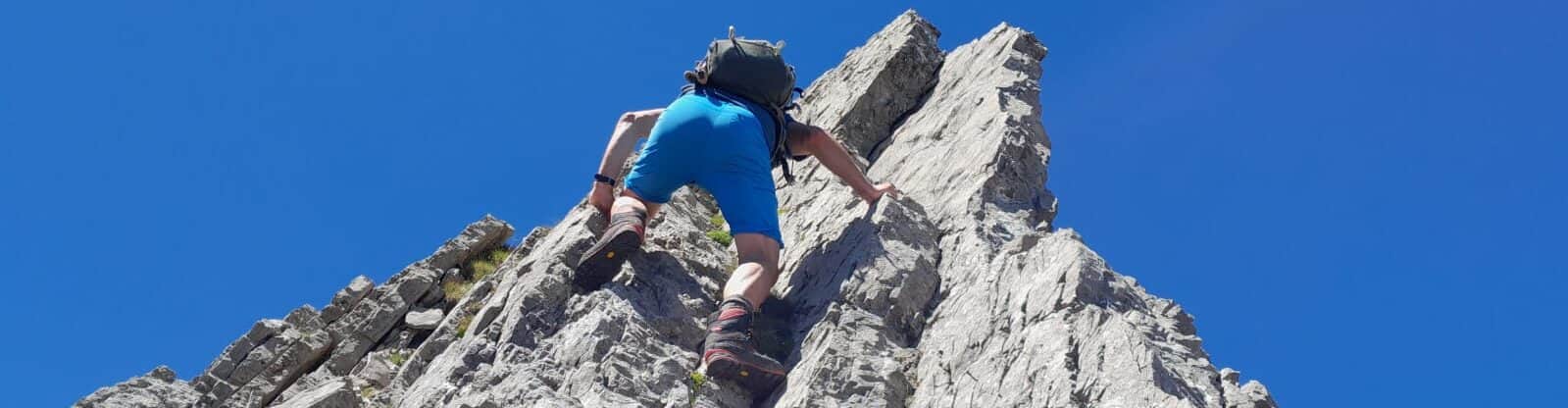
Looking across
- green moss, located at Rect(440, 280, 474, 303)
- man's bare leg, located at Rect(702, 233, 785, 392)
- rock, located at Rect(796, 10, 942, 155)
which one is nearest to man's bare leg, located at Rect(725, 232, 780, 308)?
man's bare leg, located at Rect(702, 233, 785, 392)

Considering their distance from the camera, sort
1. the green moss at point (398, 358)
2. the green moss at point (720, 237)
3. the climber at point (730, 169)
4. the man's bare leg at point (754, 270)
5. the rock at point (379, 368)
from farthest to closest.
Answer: the green moss at point (720, 237)
the green moss at point (398, 358)
the rock at point (379, 368)
the man's bare leg at point (754, 270)
the climber at point (730, 169)

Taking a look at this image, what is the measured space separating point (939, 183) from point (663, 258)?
3359 millimetres

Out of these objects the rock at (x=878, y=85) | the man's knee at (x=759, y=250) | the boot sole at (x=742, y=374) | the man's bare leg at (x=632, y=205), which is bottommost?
the boot sole at (x=742, y=374)

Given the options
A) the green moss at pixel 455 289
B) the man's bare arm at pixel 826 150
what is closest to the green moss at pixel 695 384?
the man's bare arm at pixel 826 150

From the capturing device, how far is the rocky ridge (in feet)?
34.1

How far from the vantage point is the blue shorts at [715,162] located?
1248cm

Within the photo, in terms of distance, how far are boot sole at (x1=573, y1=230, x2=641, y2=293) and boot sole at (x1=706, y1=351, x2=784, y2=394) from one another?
144 centimetres

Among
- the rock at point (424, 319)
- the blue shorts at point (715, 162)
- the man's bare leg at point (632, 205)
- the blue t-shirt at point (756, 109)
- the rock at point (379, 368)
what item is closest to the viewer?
the man's bare leg at point (632, 205)

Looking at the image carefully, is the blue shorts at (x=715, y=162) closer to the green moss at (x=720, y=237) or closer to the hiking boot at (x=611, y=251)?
the hiking boot at (x=611, y=251)

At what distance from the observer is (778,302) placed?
1255 centimetres

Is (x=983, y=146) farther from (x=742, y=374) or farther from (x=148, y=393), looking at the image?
(x=148, y=393)

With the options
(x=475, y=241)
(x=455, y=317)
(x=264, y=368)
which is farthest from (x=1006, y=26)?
(x=264, y=368)

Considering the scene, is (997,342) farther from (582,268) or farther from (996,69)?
(996,69)

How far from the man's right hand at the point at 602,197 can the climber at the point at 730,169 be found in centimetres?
1
